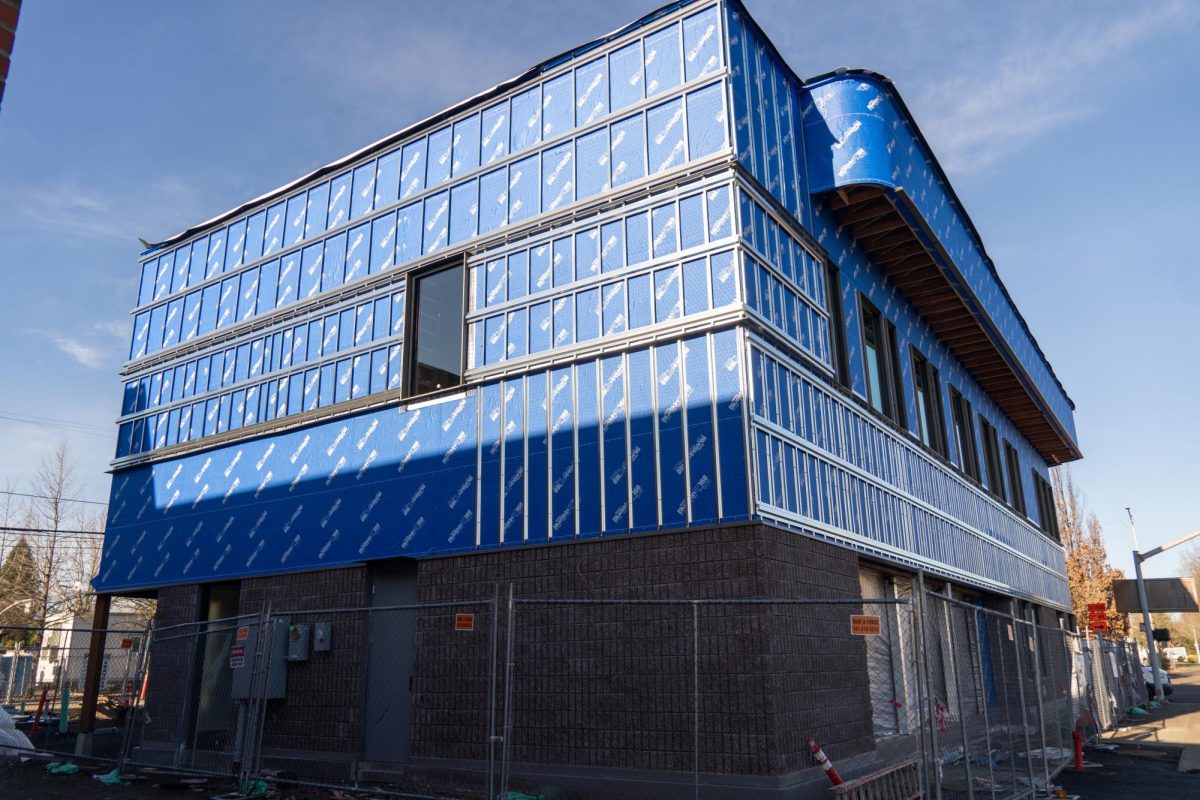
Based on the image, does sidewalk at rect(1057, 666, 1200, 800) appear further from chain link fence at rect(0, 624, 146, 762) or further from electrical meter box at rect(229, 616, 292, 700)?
chain link fence at rect(0, 624, 146, 762)

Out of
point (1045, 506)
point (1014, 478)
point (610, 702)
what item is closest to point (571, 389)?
point (610, 702)

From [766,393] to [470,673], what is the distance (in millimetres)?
5984

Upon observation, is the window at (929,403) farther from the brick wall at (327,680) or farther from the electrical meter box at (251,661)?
the electrical meter box at (251,661)

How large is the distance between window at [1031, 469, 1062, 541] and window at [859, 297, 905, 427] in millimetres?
18168

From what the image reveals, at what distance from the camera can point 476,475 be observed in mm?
14008

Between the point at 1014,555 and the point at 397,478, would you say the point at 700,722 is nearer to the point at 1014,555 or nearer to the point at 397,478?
the point at 397,478

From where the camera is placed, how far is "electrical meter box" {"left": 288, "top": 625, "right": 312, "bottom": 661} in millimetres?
15031

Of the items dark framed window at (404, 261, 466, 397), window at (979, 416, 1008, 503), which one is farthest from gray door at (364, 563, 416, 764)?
window at (979, 416, 1008, 503)

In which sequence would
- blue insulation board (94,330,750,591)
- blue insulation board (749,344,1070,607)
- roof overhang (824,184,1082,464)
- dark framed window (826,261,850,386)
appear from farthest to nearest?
roof overhang (824,184,1082,464) < dark framed window (826,261,850,386) < blue insulation board (749,344,1070,607) < blue insulation board (94,330,750,591)

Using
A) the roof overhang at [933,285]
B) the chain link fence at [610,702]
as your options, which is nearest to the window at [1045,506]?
the roof overhang at [933,285]

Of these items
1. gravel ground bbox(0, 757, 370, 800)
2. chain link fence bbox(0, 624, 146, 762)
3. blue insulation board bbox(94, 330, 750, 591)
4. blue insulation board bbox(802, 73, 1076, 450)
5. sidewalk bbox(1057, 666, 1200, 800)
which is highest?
blue insulation board bbox(802, 73, 1076, 450)

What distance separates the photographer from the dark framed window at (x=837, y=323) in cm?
1556

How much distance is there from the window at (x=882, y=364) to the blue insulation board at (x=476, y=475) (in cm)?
626

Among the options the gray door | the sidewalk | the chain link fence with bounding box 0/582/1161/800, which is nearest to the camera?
the chain link fence with bounding box 0/582/1161/800
